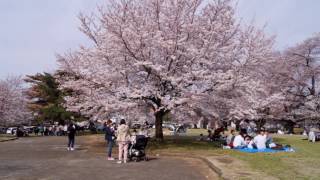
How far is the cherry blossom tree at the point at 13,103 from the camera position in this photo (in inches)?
2180

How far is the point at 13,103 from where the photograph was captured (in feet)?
191

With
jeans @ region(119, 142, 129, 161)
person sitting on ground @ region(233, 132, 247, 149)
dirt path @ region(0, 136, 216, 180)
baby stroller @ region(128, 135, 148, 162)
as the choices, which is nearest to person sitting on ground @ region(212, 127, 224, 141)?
person sitting on ground @ region(233, 132, 247, 149)

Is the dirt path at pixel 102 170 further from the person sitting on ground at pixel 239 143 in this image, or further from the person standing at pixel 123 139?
the person sitting on ground at pixel 239 143

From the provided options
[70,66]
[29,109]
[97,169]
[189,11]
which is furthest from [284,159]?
[29,109]

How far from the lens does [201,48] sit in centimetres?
2409

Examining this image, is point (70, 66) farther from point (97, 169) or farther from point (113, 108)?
point (97, 169)

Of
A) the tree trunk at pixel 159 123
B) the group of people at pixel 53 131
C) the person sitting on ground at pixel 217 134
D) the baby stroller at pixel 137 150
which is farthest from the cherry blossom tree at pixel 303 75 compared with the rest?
the baby stroller at pixel 137 150

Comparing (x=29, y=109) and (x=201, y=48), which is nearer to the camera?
(x=201, y=48)

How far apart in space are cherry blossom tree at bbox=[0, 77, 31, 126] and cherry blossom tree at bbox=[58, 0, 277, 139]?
3261 cm

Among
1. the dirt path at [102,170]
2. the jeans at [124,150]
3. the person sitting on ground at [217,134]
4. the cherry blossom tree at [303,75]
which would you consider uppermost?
the cherry blossom tree at [303,75]

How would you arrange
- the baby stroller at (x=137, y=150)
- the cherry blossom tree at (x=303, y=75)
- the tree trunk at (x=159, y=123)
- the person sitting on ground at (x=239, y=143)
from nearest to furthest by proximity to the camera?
1. the baby stroller at (x=137, y=150)
2. the person sitting on ground at (x=239, y=143)
3. the tree trunk at (x=159, y=123)
4. the cherry blossom tree at (x=303, y=75)

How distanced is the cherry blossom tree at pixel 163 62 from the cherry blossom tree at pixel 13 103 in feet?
107

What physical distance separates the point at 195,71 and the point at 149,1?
4.59 metres

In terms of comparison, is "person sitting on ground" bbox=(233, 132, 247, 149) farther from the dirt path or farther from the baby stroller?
the baby stroller
